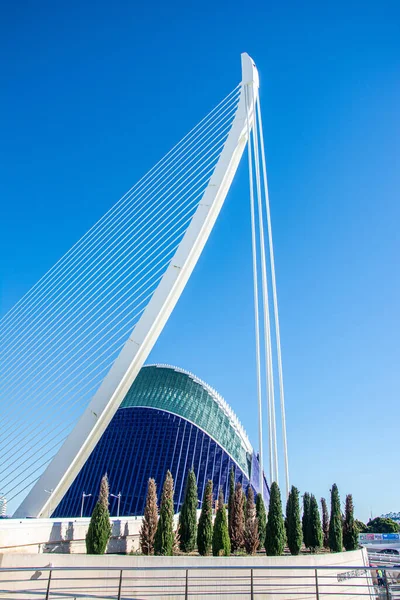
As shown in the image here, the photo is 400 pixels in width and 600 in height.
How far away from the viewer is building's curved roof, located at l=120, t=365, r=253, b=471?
57.9 metres

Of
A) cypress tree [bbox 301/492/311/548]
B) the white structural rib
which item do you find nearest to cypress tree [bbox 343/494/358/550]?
cypress tree [bbox 301/492/311/548]

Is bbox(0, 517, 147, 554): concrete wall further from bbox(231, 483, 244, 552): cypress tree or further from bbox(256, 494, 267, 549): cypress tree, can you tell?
bbox(256, 494, 267, 549): cypress tree

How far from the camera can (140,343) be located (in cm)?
1856

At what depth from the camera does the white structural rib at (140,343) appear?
17062 millimetres

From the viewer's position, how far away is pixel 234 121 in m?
22.5

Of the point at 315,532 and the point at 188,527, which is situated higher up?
the point at 315,532

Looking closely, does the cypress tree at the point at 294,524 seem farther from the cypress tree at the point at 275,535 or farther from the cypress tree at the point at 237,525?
the cypress tree at the point at 237,525

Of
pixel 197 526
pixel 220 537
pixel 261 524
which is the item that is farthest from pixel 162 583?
pixel 261 524

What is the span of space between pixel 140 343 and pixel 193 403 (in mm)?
43421

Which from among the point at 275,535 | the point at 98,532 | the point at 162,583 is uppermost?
the point at 275,535

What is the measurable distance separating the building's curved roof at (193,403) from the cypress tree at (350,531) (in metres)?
30.8

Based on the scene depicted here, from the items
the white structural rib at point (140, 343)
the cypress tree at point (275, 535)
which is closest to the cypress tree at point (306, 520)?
the cypress tree at point (275, 535)

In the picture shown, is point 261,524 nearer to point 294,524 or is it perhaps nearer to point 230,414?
point 294,524

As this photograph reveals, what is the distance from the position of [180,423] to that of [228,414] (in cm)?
729
